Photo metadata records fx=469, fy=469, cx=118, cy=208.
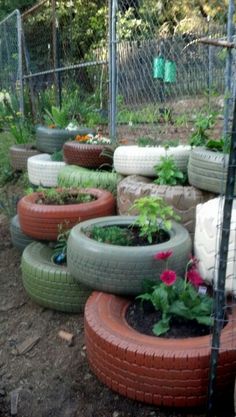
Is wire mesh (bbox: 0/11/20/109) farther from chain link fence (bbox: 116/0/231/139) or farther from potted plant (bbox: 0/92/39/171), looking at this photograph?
chain link fence (bbox: 116/0/231/139)

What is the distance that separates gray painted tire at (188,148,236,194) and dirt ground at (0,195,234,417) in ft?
4.05

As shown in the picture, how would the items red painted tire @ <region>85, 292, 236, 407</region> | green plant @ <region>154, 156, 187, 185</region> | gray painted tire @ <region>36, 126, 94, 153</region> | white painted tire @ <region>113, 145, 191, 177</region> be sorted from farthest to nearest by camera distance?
Answer: gray painted tire @ <region>36, 126, 94, 153</region>
white painted tire @ <region>113, 145, 191, 177</region>
green plant @ <region>154, 156, 187, 185</region>
red painted tire @ <region>85, 292, 236, 407</region>

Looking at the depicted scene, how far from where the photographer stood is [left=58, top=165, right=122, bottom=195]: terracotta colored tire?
4363mm

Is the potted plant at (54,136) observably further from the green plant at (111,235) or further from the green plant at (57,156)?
the green plant at (111,235)

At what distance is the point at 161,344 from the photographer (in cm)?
214

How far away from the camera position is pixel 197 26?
16.6ft

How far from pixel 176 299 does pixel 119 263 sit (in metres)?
0.37

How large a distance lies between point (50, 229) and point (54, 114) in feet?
12.4

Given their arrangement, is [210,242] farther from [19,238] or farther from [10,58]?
[10,58]

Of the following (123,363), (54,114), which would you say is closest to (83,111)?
(54,114)

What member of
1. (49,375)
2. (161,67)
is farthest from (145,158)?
(49,375)

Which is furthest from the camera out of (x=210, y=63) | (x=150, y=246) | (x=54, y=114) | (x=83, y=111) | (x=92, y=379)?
(x=83, y=111)

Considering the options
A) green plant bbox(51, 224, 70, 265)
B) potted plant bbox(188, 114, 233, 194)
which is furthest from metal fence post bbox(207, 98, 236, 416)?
green plant bbox(51, 224, 70, 265)

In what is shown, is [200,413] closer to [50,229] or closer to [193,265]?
[193,265]
